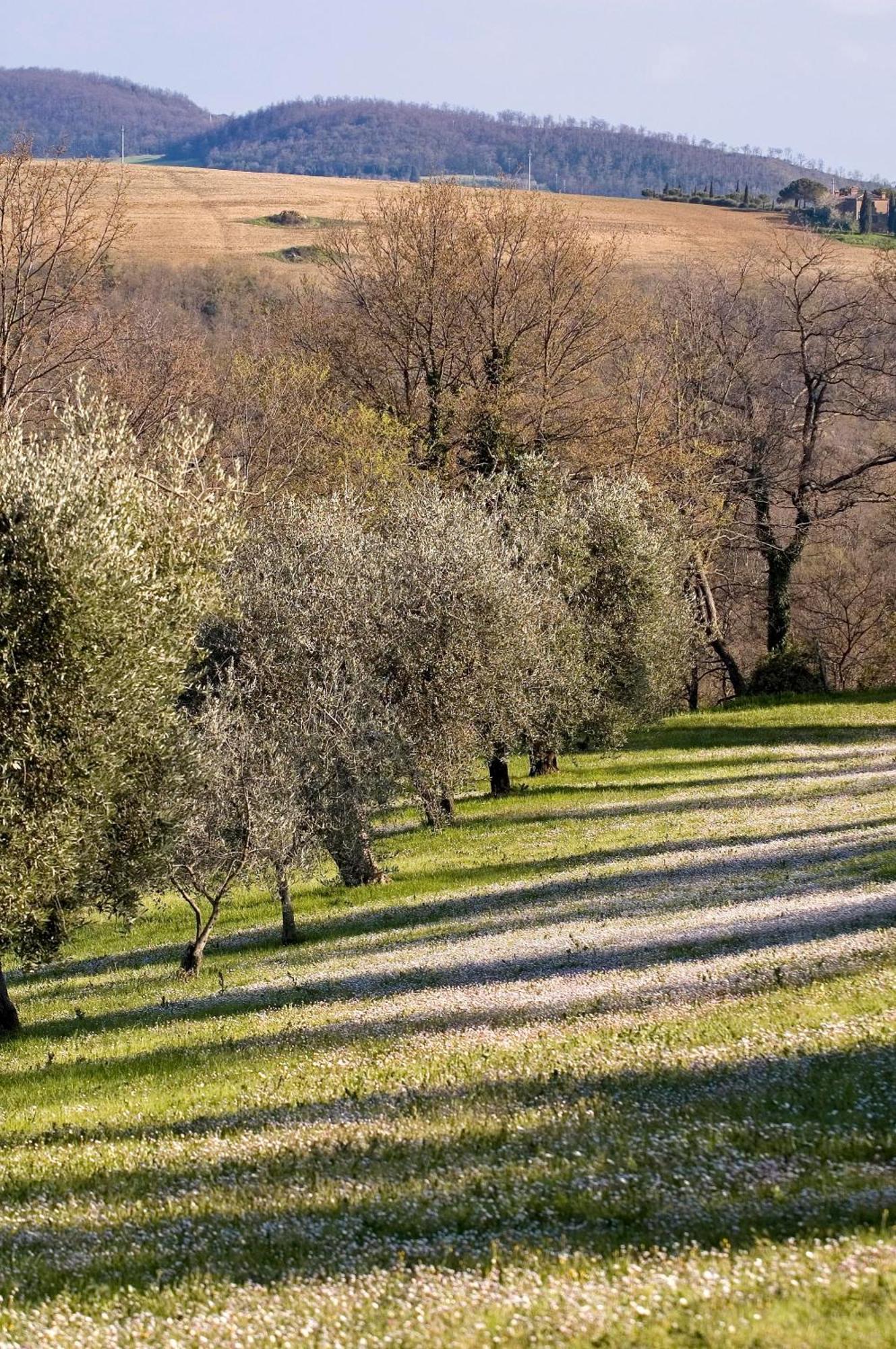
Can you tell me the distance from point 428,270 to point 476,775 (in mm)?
22064

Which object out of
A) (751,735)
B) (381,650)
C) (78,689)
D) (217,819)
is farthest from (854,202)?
(78,689)

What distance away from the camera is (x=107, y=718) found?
65.9 feet

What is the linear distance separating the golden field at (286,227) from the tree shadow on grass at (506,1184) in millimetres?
103475

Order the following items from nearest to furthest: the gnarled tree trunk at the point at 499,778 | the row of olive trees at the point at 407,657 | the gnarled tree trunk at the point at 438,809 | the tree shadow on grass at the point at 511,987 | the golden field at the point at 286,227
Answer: the tree shadow on grass at the point at 511,987 → the row of olive trees at the point at 407,657 → the gnarled tree trunk at the point at 438,809 → the gnarled tree trunk at the point at 499,778 → the golden field at the point at 286,227

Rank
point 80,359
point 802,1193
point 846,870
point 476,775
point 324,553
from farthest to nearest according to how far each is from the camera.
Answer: point 476,775
point 80,359
point 324,553
point 846,870
point 802,1193

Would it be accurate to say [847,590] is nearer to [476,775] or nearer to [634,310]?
[634,310]

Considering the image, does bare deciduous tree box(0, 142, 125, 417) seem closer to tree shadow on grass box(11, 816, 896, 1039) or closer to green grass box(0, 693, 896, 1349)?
tree shadow on grass box(11, 816, 896, 1039)

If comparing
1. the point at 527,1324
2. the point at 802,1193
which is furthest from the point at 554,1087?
the point at 527,1324

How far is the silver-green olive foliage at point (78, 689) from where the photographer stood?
18969mm

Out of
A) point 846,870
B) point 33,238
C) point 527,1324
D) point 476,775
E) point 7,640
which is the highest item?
point 33,238

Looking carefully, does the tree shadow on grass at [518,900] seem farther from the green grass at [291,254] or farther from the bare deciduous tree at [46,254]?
the green grass at [291,254]

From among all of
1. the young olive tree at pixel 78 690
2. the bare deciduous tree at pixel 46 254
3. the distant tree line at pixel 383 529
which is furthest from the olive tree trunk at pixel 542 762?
the young olive tree at pixel 78 690

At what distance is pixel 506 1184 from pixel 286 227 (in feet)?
502

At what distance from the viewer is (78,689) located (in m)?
19.3
